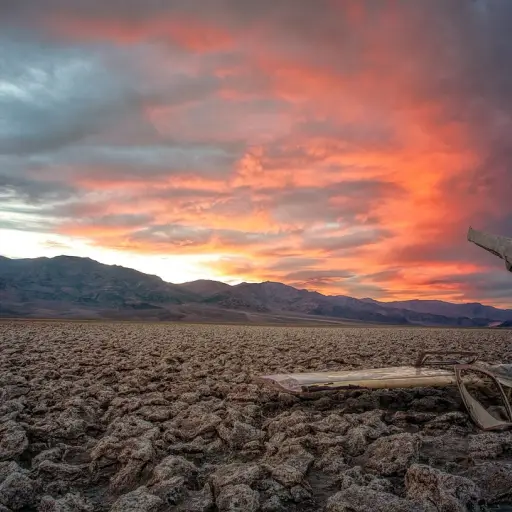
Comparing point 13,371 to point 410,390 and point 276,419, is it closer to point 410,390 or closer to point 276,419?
point 276,419

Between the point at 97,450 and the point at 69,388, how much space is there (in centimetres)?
321

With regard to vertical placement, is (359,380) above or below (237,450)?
above

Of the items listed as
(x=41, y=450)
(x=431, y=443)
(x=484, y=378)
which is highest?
(x=484, y=378)

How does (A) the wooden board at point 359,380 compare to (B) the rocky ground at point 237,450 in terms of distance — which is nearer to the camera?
(B) the rocky ground at point 237,450

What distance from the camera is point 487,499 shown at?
3.26 m

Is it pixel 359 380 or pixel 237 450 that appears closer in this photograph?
pixel 237 450

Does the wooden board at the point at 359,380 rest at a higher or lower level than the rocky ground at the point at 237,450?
higher

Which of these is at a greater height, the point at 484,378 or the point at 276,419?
the point at 484,378

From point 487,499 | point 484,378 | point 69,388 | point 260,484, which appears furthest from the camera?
point 69,388

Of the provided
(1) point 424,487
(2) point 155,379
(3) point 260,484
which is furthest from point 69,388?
(1) point 424,487

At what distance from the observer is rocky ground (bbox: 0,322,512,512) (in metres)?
3.29

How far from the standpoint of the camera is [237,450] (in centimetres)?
456

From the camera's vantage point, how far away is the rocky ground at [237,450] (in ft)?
10.8

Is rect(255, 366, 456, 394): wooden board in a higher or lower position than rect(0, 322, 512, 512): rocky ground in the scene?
higher
